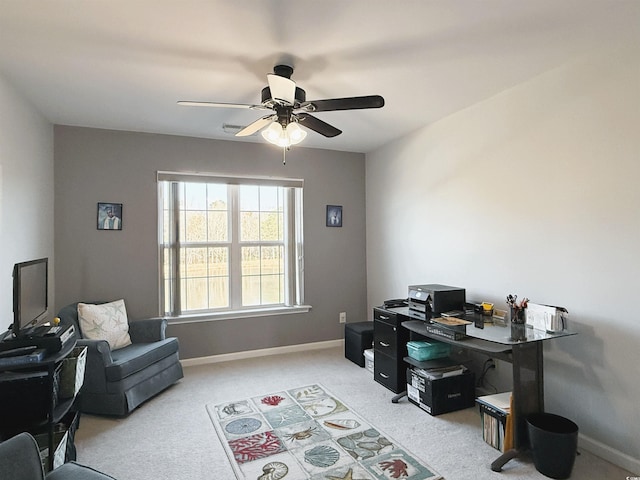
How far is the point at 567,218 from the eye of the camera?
97.8 inches

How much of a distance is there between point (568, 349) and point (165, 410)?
120 inches

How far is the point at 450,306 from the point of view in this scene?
303 cm

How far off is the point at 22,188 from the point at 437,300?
3391 millimetres

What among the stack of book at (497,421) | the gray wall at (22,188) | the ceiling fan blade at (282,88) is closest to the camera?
the ceiling fan blade at (282,88)

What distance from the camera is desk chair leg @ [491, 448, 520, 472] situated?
7.09 feet

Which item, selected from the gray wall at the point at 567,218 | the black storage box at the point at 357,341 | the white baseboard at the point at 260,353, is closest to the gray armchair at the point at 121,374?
the white baseboard at the point at 260,353

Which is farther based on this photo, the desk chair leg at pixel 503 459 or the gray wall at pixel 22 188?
the gray wall at pixel 22 188

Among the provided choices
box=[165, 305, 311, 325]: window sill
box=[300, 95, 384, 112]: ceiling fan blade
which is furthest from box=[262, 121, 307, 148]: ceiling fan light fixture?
box=[165, 305, 311, 325]: window sill

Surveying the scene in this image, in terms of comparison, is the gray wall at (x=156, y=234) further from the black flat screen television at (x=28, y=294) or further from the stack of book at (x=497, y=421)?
the stack of book at (x=497, y=421)

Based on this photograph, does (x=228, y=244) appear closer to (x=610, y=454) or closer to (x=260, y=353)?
(x=260, y=353)

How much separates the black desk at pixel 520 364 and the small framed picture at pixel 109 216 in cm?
339

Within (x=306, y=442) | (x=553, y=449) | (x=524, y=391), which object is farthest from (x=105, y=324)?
(x=553, y=449)

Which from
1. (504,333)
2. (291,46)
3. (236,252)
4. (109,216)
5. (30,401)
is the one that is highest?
(291,46)

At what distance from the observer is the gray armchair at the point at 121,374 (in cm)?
281
